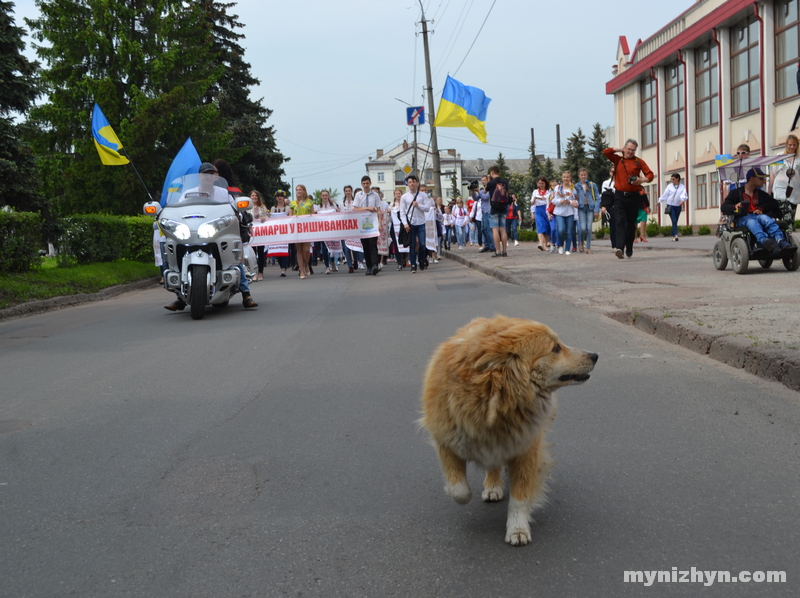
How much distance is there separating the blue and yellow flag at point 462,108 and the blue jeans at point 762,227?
1421 centimetres

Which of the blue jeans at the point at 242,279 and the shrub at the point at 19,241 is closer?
the blue jeans at the point at 242,279

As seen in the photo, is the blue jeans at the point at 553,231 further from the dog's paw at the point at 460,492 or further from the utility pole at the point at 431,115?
the dog's paw at the point at 460,492

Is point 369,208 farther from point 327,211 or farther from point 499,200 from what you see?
point 499,200

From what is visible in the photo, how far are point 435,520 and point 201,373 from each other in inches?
157

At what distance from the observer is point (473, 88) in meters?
25.4

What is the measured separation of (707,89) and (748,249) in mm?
27568

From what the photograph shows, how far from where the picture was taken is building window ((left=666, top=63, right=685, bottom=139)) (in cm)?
3894

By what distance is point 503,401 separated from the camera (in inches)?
119

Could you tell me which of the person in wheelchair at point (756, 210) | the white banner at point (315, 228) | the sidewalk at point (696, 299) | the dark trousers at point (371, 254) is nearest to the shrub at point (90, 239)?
the white banner at point (315, 228)

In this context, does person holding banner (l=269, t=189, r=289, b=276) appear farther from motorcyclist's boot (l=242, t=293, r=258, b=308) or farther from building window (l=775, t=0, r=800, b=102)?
building window (l=775, t=0, r=800, b=102)

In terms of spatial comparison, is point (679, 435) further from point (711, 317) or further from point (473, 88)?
point (473, 88)

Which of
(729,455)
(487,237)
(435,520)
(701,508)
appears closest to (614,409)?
(729,455)

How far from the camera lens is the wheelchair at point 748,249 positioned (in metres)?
11.9

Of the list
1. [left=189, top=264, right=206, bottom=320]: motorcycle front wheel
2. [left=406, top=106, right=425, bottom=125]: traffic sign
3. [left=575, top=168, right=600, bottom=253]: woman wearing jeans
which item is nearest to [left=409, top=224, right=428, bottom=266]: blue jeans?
[left=575, top=168, right=600, bottom=253]: woman wearing jeans
